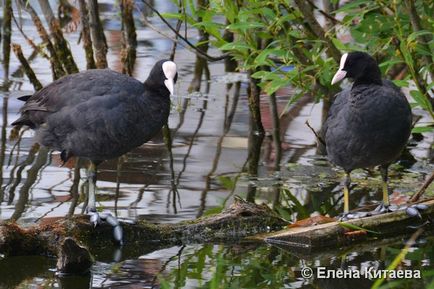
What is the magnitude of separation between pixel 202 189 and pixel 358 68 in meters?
1.45

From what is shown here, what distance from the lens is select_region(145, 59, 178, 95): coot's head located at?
5.73 meters

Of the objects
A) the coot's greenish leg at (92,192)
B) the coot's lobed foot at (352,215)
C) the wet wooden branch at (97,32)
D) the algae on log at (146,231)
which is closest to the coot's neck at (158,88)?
the coot's greenish leg at (92,192)

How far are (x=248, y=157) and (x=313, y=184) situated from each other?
0.80 metres

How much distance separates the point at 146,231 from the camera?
5.73 meters

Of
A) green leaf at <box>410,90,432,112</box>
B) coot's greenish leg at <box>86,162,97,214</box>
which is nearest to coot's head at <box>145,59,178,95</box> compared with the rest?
coot's greenish leg at <box>86,162,97,214</box>

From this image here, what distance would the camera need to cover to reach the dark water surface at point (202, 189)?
5281 mm

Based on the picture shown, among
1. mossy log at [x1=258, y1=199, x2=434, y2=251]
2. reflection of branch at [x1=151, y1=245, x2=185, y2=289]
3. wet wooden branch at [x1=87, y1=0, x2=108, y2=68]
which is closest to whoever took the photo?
reflection of branch at [x1=151, y1=245, x2=185, y2=289]

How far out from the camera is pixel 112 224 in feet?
18.5

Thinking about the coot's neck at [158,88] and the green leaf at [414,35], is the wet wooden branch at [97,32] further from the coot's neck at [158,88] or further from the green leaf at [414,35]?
the green leaf at [414,35]

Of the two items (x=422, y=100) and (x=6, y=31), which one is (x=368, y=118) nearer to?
(x=422, y=100)

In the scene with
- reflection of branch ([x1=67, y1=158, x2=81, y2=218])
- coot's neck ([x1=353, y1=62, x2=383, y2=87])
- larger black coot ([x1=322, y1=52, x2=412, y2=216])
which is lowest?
reflection of branch ([x1=67, y1=158, x2=81, y2=218])

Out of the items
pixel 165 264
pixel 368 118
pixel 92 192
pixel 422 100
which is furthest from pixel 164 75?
pixel 422 100

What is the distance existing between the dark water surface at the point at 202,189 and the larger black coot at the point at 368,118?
1.67 ft

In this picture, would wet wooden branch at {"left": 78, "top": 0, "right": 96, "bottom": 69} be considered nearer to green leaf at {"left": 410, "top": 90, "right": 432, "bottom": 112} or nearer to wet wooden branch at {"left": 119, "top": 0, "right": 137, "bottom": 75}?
wet wooden branch at {"left": 119, "top": 0, "right": 137, "bottom": 75}
